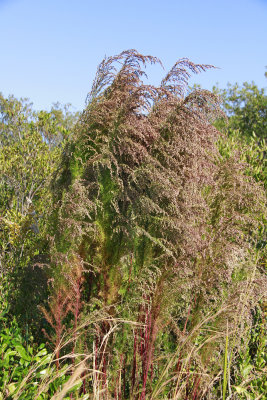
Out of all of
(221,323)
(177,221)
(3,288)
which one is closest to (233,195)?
(177,221)

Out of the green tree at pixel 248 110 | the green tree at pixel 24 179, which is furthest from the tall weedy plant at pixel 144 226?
the green tree at pixel 248 110

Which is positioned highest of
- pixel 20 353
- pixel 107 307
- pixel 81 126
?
pixel 81 126

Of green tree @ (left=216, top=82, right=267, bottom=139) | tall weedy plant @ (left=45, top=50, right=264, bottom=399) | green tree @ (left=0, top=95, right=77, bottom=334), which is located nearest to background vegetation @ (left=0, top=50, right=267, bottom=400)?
tall weedy plant @ (left=45, top=50, right=264, bottom=399)

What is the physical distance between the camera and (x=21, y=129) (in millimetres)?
10500

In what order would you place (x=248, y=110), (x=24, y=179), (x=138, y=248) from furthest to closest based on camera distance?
(x=248, y=110)
(x=24, y=179)
(x=138, y=248)

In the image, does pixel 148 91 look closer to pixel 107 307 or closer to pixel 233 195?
pixel 233 195

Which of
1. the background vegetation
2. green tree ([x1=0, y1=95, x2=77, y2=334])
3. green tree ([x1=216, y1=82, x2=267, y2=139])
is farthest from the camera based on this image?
green tree ([x1=216, y1=82, x2=267, y2=139])

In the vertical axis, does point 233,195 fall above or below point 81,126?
below

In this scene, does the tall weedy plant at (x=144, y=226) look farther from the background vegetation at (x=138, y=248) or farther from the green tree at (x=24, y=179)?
the green tree at (x=24, y=179)

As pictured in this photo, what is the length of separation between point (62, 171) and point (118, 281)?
1.11m

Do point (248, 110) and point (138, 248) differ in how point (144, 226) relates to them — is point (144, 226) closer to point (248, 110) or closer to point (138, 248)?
point (138, 248)

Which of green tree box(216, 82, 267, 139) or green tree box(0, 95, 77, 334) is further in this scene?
green tree box(216, 82, 267, 139)

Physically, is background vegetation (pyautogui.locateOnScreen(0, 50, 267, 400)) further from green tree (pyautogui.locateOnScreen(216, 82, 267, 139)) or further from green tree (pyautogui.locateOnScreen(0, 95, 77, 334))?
green tree (pyautogui.locateOnScreen(216, 82, 267, 139))

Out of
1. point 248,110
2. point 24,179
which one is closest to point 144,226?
point 24,179
